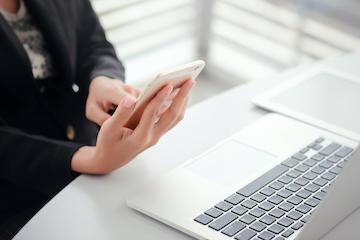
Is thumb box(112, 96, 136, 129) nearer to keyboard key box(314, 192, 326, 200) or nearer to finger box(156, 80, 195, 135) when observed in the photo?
finger box(156, 80, 195, 135)

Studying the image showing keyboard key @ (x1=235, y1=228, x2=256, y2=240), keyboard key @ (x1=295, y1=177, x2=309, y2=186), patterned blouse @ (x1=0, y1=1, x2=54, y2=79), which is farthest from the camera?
patterned blouse @ (x1=0, y1=1, x2=54, y2=79)

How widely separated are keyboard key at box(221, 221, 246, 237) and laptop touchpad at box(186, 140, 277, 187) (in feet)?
0.29

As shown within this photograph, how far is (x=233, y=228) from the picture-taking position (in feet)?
2.36

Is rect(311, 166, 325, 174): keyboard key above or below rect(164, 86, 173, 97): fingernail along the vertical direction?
below

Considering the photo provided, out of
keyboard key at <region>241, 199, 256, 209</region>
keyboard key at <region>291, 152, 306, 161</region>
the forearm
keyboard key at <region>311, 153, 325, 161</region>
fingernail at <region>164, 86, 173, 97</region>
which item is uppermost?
fingernail at <region>164, 86, 173, 97</region>

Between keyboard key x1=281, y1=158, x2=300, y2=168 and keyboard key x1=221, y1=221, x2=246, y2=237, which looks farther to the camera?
keyboard key x1=281, y1=158, x2=300, y2=168

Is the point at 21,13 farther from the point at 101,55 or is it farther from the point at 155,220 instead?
the point at 155,220

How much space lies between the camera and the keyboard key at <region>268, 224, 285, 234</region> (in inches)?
28.4

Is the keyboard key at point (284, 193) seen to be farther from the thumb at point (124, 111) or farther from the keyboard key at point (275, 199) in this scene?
the thumb at point (124, 111)

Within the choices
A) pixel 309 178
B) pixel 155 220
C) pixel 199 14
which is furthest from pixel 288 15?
pixel 155 220

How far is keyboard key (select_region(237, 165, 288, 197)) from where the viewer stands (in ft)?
2.59

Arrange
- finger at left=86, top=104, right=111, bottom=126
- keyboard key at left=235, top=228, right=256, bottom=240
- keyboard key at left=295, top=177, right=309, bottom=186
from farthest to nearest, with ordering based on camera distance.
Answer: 1. finger at left=86, top=104, right=111, bottom=126
2. keyboard key at left=295, top=177, right=309, bottom=186
3. keyboard key at left=235, top=228, right=256, bottom=240

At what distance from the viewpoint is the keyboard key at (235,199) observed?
768 mm

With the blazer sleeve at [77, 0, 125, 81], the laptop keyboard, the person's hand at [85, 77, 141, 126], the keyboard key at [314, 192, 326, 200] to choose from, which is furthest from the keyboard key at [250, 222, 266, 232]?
the blazer sleeve at [77, 0, 125, 81]
